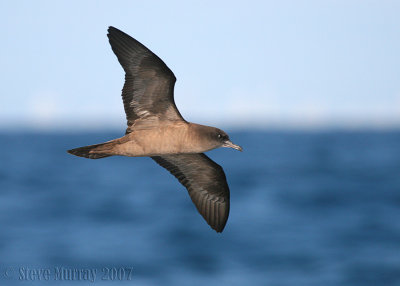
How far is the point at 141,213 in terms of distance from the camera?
2210 inches

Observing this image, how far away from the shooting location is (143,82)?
1205cm

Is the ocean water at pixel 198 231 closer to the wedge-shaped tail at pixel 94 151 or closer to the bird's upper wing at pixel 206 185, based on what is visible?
the bird's upper wing at pixel 206 185

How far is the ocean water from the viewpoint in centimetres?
3938

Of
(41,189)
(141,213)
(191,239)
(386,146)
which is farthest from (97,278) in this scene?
(386,146)

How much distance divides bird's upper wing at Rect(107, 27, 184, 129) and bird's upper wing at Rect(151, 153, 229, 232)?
1487 millimetres

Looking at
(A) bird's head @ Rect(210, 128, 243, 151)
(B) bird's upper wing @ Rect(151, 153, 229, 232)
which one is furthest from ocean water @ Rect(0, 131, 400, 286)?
(A) bird's head @ Rect(210, 128, 243, 151)

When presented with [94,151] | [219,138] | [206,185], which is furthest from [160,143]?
[206,185]

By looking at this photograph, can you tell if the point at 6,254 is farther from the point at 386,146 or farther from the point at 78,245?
the point at 386,146

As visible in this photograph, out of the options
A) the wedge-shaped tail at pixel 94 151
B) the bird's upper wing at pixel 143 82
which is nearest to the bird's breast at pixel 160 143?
the wedge-shaped tail at pixel 94 151

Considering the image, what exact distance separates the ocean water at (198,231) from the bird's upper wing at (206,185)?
2243 centimetres

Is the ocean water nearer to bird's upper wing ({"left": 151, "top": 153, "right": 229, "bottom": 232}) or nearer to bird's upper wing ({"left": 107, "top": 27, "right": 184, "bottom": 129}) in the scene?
bird's upper wing ({"left": 151, "top": 153, "right": 229, "bottom": 232})

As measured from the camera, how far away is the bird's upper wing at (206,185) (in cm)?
1353

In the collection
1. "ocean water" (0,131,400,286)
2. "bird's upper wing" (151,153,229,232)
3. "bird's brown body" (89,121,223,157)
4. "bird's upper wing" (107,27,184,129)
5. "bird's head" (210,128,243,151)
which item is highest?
"bird's upper wing" (107,27,184,129)

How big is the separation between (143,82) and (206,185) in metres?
2.70
